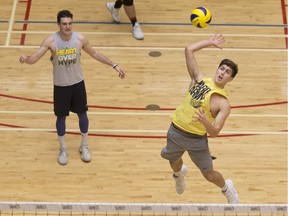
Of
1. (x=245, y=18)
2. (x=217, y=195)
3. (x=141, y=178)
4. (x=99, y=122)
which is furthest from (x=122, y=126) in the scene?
(x=245, y=18)

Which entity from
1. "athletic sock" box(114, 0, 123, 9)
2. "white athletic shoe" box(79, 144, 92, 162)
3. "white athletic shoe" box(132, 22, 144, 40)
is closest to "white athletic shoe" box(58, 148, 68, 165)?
"white athletic shoe" box(79, 144, 92, 162)

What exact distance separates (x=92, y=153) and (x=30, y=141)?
3.84 feet

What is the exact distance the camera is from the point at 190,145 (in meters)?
11.5

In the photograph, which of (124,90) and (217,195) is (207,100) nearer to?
(217,195)

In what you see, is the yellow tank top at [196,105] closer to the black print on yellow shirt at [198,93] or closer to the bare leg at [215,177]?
the black print on yellow shirt at [198,93]

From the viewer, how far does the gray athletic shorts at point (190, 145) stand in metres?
11.5

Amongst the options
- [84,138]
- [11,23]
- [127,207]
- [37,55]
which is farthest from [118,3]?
[127,207]

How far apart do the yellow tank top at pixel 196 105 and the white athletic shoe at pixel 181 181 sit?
3.98ft

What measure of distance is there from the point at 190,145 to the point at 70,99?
2574 millimetres

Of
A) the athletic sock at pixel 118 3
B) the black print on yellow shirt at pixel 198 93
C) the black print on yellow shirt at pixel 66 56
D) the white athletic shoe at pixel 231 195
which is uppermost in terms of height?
the black print on yellow shirt at pixel 66 56

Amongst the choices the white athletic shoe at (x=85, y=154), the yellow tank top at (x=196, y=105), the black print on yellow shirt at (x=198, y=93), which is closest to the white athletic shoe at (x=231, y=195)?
the yellow tank top at (x=196, y=105)

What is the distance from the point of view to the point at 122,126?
14.5 metres

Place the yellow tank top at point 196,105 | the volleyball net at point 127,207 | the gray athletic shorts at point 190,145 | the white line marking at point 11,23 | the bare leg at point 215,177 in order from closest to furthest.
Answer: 1. the volleyball net at point 127,207
2. the yellow tank top at point 196,105
3. the gray athletic shorts at point 190,145
4. the bare leg at point 215,177
5. the white line marking at point 11,23

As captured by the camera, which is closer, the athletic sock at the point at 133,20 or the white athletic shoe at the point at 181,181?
the white athletic shoe at the point at 181,181
